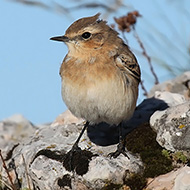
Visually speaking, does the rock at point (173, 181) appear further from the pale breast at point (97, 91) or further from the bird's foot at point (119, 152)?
the pale breast at point (97, 91)

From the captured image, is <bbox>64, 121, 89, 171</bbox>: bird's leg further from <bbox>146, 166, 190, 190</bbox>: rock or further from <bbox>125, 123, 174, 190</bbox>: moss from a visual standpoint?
<bbox>146, 166, 190, 190</bbox>: rock

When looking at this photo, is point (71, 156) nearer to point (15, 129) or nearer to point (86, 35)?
point (86, 35)

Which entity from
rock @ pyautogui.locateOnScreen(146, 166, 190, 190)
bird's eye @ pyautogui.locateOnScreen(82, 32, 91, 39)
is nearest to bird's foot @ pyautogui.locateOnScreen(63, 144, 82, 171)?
rock @ pyautogui.locateOnScreen(146, 166, 190, 190)

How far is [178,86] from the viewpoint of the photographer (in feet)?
30.7

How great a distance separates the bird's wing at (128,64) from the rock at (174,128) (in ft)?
2.26

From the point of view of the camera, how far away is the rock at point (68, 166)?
19.4 feet

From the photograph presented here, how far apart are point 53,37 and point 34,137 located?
1.88m

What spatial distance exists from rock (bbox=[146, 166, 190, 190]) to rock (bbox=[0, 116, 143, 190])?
0.35m

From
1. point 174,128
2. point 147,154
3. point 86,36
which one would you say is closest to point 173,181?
point 147,154

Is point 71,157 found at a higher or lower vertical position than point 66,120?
lower

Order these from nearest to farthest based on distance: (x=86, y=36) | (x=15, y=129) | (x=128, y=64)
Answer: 1. (x=86, y=36)
2. (x=128, y=64)
3. (x=15, y=129)

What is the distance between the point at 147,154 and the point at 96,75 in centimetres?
124

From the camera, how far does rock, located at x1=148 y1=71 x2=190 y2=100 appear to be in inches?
359

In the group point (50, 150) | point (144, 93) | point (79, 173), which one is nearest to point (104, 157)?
point (79, 173)
